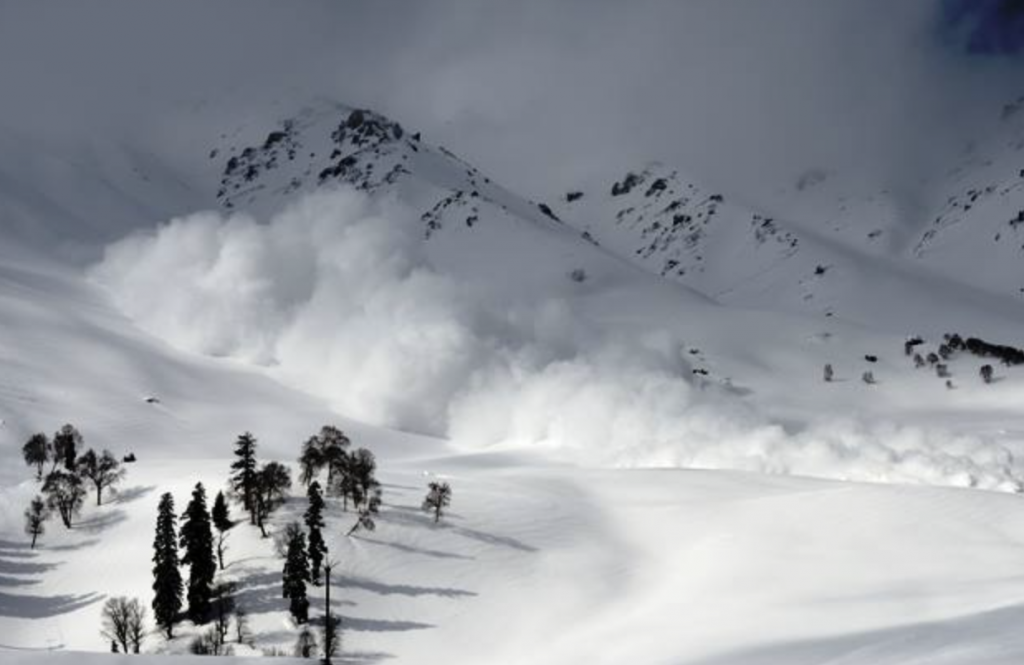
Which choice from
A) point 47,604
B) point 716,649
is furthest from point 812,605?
point 47,604

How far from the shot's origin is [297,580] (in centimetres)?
7812

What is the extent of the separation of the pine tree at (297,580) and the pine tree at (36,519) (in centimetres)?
3890

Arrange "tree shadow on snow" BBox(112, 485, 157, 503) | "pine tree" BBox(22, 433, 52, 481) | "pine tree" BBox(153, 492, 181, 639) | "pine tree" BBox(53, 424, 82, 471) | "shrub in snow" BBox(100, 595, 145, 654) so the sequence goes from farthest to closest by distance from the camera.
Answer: "pine tree" BBox(22, 433, 52, 481) → "pine tree" BBox(53, 424, 82, 471) → "tree shadow on snow" BBox(112, 485, 157, 503) → "pine tree" BBox(153, 492, 181, 639) → "shrub in snow" BBox(100, 595, 145, 654)

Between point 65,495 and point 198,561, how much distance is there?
3391cm

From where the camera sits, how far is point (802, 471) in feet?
577

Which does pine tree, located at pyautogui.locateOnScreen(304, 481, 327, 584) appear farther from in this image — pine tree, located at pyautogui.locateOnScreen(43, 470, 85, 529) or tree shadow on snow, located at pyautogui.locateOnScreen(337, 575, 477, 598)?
pine tree, located at pyautogui.locateOnScreen(43, 470, 85, 529)

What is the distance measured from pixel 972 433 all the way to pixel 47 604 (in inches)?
7197

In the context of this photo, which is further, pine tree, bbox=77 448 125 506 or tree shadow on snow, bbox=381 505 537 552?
pine tree, bbox=77 448 125 506

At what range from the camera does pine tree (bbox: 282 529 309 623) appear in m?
77.8

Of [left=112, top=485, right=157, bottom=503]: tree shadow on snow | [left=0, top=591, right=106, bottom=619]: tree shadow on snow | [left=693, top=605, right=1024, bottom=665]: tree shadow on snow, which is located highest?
[left=112, top=485, right=157, bottom=503]: tree shadow on snow

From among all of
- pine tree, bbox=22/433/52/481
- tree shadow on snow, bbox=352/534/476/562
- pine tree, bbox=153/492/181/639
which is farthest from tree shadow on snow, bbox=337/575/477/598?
pine tree, bbox=22/433/52/481

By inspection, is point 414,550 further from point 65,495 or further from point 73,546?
point 65,495

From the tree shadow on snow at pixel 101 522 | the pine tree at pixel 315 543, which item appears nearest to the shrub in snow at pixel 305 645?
the pine tree at pixel 315 543

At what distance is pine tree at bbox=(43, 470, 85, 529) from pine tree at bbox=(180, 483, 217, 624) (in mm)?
28123
